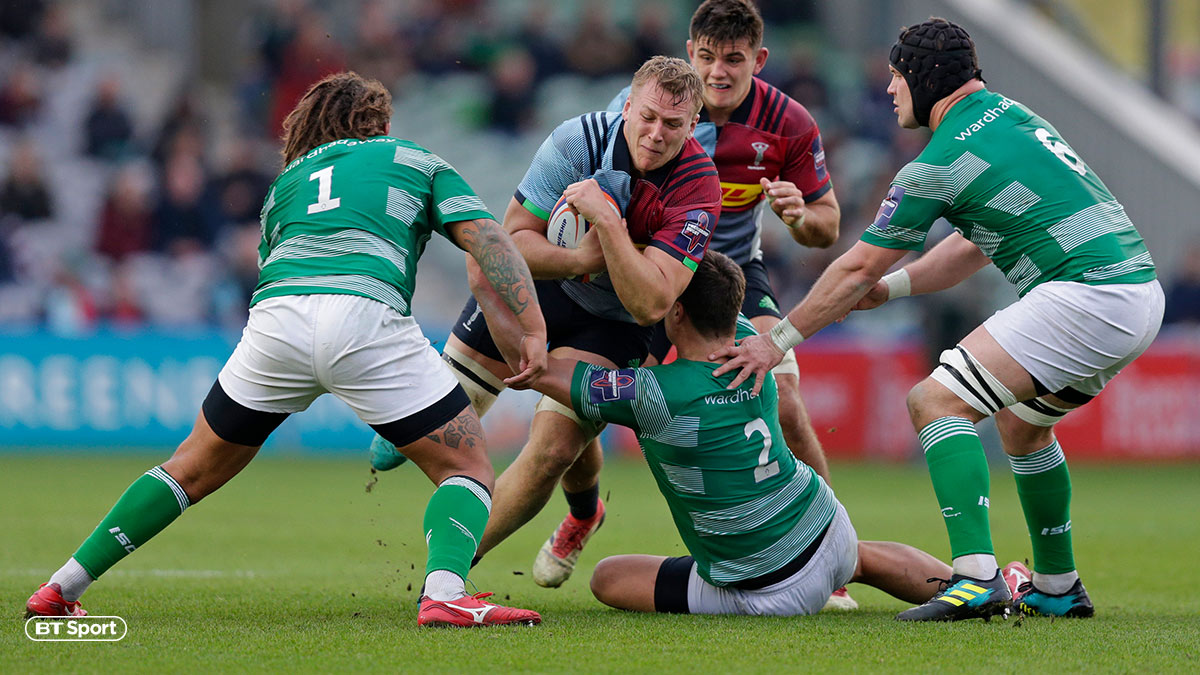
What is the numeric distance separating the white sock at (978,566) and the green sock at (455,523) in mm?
1949

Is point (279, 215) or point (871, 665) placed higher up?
point (279, 215)

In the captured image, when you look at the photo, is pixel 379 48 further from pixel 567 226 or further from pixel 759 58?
pixel 567 226

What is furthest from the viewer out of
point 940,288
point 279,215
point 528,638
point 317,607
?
point 940,288

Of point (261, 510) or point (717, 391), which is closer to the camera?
point (717, 391)

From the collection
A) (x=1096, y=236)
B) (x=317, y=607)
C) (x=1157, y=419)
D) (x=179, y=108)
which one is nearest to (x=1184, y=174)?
(x=1157, y=419)

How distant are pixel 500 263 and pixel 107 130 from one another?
44.7 ft

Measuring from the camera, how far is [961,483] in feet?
18.3

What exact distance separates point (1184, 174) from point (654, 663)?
1749 centimetres

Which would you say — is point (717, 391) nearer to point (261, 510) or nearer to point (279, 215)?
point (279, 215)

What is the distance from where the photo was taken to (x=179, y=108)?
17531mm

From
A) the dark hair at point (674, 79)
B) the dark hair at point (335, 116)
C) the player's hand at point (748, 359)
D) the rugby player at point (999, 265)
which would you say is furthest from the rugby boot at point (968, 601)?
the dark hair at point (335, 116)

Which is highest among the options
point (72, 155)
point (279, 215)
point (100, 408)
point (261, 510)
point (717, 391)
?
point (279, 215)

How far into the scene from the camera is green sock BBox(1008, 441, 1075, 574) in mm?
6125

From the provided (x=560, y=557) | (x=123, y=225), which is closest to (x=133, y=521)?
(x=560, y=557)
